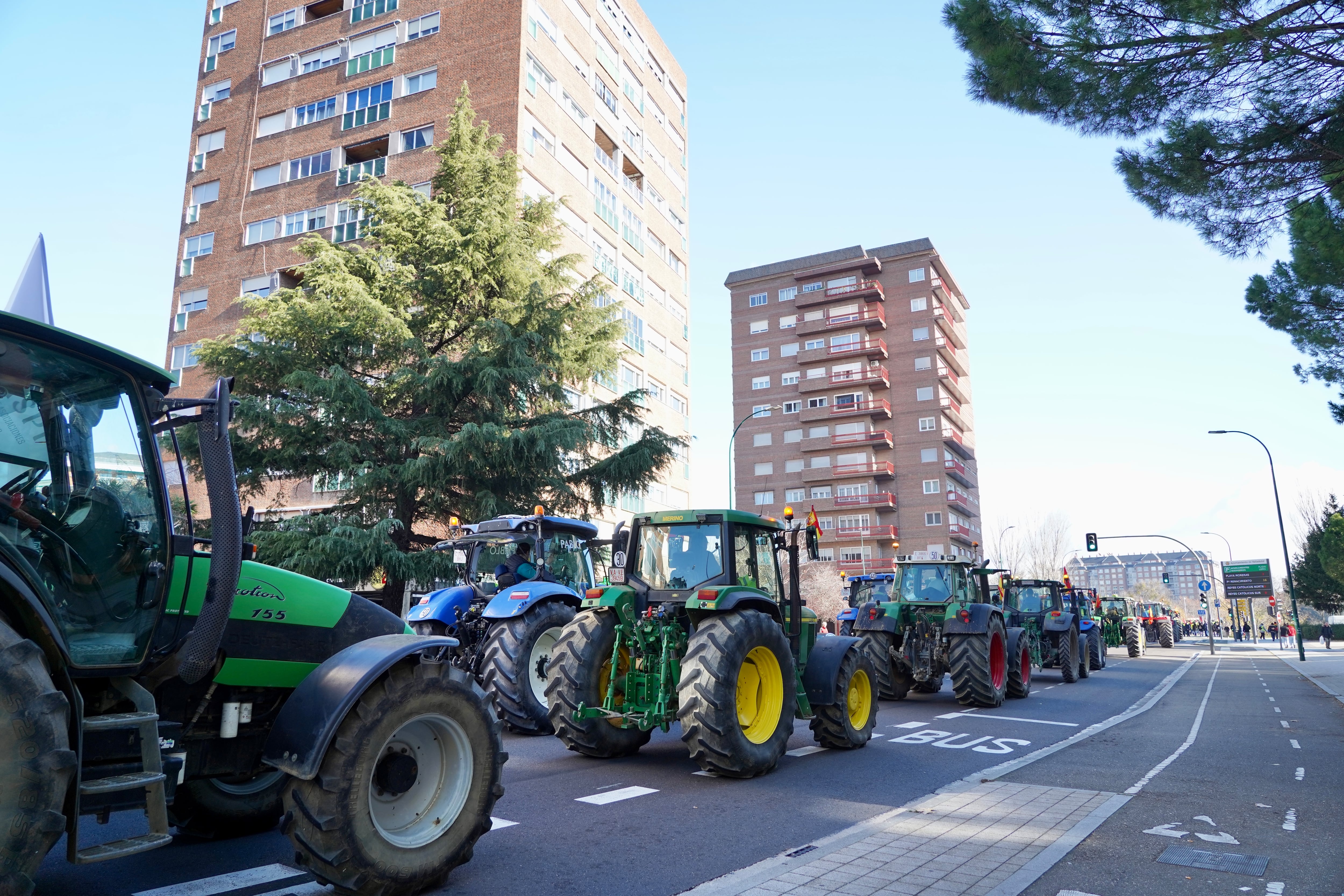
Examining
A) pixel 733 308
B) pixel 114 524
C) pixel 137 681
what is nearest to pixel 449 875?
pixel 137 681

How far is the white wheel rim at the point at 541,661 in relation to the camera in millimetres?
9641

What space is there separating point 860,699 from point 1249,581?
44.2 meters

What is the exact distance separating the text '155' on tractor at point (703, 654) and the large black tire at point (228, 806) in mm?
2774

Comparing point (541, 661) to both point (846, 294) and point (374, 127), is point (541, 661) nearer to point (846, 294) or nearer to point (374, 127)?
point (374, 127)

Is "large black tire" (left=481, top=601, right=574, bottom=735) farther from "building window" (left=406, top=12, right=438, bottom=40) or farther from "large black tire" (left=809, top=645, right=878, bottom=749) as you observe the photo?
"building window" (left=406, top=12, right=438, bottom=40)

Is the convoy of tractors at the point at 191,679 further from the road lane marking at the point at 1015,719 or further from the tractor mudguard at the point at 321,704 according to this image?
the road lane marking at the point at 1015,719

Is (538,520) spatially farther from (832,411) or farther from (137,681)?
(832,411)

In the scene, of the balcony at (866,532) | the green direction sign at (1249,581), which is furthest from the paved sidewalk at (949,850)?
the balcony at (866,532)

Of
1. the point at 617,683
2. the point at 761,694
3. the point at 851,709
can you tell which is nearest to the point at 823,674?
the point at 851,709

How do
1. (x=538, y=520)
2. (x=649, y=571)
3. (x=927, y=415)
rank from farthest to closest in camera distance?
1. (x=927, y=415)
2. (x=538, y=520)
3. (x=649, y=571)

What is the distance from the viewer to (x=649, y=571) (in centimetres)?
834

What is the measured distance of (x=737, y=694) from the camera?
7586 mm

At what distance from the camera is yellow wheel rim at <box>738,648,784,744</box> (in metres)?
7.67

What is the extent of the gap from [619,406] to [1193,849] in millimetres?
16356
